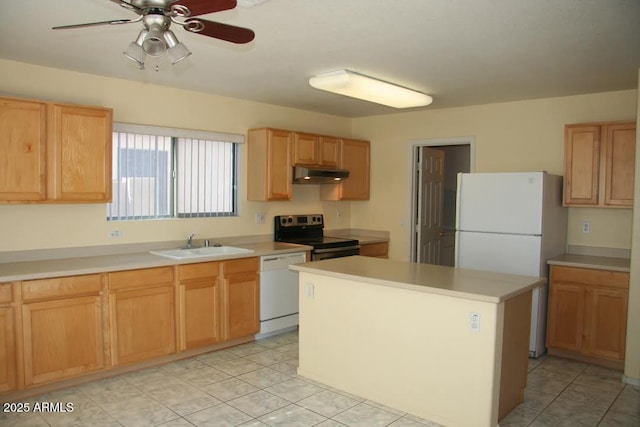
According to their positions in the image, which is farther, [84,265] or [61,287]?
[84,265]

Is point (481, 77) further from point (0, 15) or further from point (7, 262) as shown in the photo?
point (7, 262)

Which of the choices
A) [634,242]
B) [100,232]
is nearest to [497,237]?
[634,242]

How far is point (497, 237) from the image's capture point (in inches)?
177

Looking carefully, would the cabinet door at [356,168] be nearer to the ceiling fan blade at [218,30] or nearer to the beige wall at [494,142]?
the beige wall at [494,142]

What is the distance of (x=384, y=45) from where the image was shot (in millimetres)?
3189

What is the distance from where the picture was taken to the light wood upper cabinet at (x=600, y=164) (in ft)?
13.8

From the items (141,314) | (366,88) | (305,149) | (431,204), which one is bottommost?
(141,314)

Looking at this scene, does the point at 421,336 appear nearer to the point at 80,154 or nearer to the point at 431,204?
the point at 80,154

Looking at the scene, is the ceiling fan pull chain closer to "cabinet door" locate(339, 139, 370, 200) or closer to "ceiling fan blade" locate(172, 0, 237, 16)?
"ceiling fan blade" locate(172, 0, 237, 16)

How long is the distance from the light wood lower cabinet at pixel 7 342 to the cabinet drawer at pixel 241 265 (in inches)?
65.8

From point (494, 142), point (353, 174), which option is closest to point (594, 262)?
point (494, 142)

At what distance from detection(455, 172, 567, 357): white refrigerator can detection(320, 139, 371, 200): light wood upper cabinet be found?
5.38ft

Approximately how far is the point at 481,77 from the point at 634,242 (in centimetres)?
173

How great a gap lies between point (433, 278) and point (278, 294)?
2008mm
